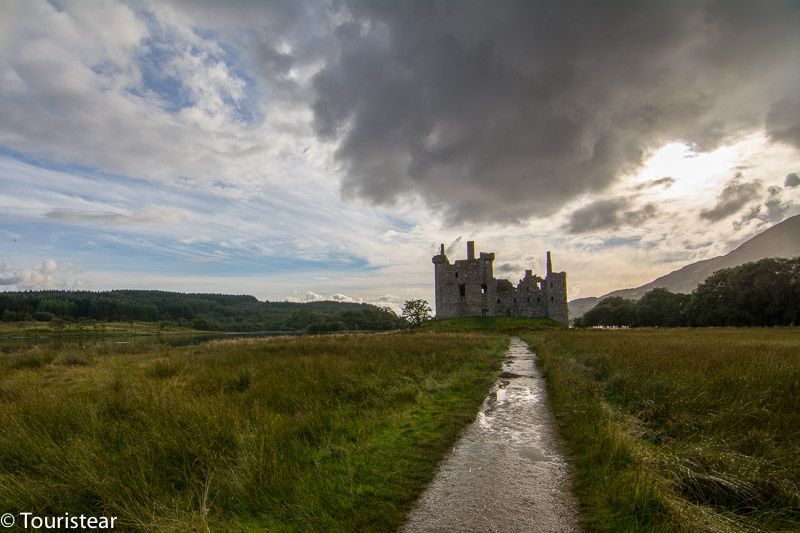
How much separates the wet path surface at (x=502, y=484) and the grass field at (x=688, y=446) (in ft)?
1.01

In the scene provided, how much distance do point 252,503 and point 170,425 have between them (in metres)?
3.02

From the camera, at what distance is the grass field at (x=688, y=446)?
166 inches

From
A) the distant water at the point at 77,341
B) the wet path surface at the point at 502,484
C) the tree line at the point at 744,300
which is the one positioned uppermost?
the tree line at the point at 744,300

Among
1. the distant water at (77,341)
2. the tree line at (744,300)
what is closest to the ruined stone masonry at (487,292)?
the tree line at (744,300)

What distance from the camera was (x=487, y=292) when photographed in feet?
190

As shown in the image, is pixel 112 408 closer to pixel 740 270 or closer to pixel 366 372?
pixel 366 372

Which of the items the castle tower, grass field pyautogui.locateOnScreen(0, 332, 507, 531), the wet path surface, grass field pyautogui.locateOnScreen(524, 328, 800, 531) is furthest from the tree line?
grass field pyautogui.locateOnScreen(0, 332, 507, 531)

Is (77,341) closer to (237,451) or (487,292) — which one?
(237,451)

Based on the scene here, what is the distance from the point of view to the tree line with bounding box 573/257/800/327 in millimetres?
46000

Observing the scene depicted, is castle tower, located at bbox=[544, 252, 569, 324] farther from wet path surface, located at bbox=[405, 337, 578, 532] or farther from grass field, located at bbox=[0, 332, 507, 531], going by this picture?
wet path surface, located at bbox=[405, 337, 578, 532]

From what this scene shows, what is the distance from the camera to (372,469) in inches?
222

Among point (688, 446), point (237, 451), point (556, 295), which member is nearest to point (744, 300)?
point (556, 295)

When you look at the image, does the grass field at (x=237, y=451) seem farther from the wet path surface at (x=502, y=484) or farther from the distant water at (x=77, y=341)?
the distant water at (x=77, y=341)

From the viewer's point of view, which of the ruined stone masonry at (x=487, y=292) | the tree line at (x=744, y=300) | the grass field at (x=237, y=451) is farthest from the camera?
the ruined stone masonry at (x=487, y=292)
